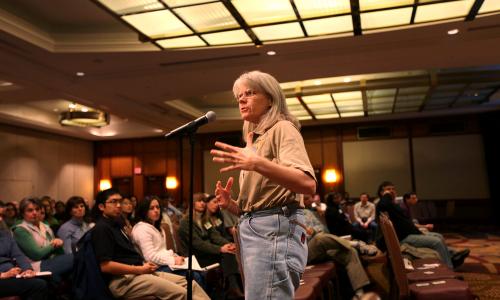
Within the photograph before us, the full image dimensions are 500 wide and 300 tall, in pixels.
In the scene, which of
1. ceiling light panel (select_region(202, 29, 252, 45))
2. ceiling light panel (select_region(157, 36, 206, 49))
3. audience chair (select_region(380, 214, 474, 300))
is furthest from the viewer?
ceiling light panel (select_region(157, 36, 206, 49))

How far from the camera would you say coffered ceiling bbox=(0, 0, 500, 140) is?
5.37 m

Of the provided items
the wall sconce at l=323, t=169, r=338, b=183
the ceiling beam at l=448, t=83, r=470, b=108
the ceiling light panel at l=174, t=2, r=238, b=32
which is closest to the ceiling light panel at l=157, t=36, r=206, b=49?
the ceiling light panel at l=174, t=2, r=238, b=32

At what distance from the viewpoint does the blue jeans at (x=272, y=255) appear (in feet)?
4.09

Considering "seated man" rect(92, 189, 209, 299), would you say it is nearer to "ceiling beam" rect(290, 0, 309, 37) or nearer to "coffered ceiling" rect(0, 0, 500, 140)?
"coffered ceiling" rect(0, 0, 500, 140)

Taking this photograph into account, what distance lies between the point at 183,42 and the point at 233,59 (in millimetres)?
989

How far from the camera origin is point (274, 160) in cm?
132

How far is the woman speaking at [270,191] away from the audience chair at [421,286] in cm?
190

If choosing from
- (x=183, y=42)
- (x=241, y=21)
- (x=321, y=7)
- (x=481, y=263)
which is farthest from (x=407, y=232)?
(x=183, y=42)

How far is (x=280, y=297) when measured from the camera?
4.09 ft

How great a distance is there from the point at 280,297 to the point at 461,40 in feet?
19.5

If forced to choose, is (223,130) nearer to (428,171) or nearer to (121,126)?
(121,126)

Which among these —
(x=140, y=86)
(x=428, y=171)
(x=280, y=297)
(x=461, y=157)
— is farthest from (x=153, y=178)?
(x=280, y=297)

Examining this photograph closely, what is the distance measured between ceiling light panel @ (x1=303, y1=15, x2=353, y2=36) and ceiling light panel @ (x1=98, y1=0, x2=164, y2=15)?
1784 mm

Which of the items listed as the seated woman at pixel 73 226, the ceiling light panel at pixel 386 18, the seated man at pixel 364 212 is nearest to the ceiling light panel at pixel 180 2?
the ceiling light panel at pixel 386 18
